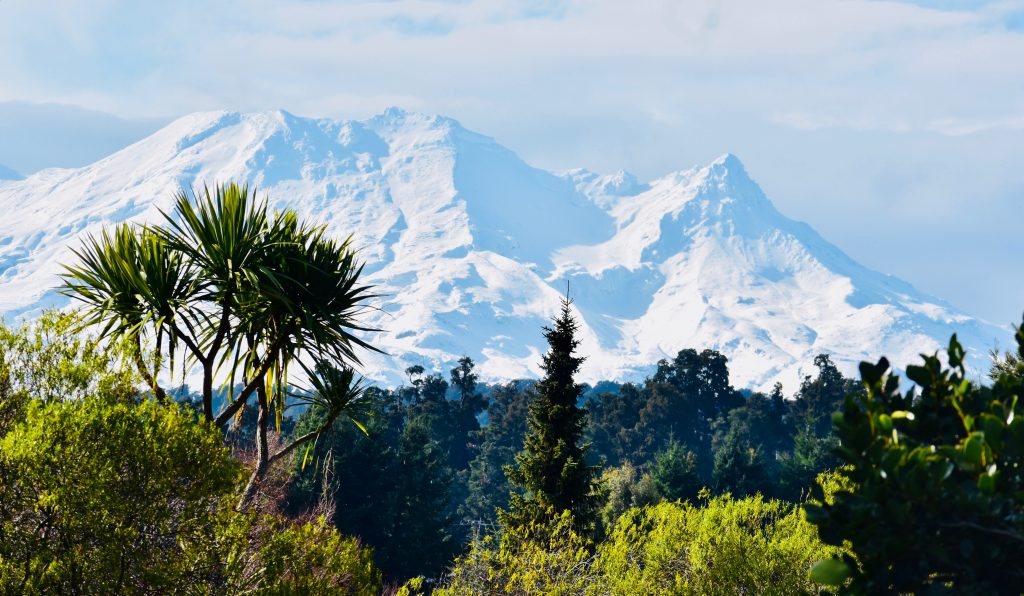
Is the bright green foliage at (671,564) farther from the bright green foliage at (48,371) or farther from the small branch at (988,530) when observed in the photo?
the small branch at (988,530)

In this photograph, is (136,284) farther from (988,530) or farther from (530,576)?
(988,530)

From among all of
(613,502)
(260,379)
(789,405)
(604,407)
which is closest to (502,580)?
(260,379)

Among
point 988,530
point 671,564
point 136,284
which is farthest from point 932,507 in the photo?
point 671,564

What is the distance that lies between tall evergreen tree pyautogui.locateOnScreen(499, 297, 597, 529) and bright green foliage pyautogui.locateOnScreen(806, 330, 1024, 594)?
2356cm

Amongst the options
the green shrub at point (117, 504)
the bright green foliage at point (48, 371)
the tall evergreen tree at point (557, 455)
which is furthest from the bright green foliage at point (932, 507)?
the tall evergreen tree at point (557, 455)

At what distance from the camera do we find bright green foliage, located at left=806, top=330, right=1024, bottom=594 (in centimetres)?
534

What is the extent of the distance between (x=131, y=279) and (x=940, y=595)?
31.6ft

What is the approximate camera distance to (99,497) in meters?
8.66

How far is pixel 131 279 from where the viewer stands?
11.7 m

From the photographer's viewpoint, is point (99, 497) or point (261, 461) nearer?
point (99, 497)

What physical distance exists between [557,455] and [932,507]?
24448 millimetres

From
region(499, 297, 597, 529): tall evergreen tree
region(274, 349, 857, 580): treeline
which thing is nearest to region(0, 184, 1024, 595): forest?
region(499, 297, 597, 529): tall evergreen tree

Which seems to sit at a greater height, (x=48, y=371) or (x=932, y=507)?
(x=48, y=371)

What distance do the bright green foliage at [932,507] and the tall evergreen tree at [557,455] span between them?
927 inches
